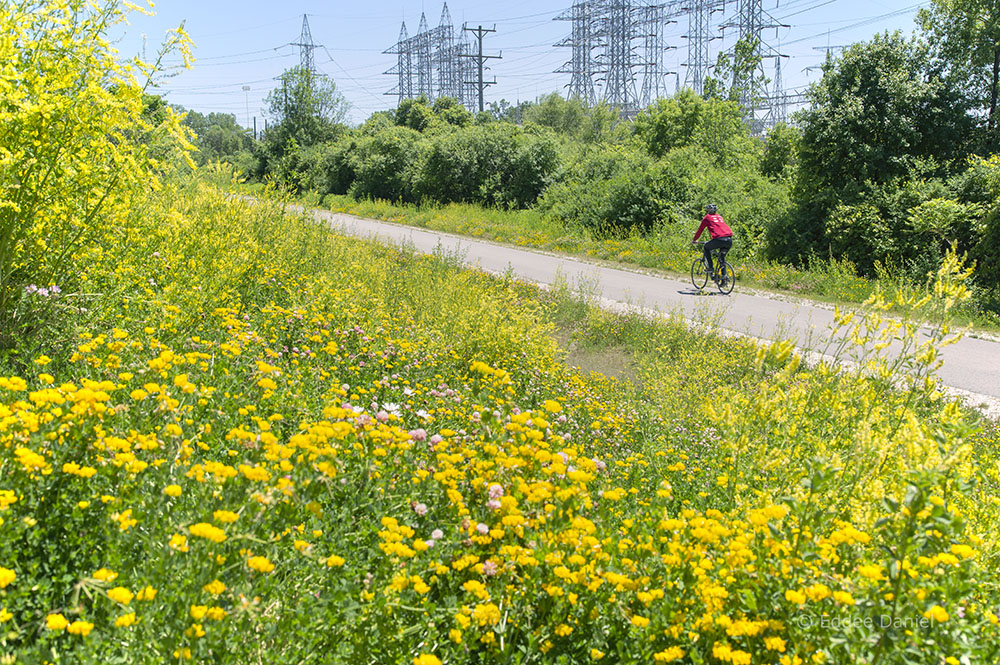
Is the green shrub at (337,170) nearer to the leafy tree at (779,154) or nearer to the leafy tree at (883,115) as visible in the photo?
the leafy tree at (779,154)

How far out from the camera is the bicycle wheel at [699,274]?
13.8 meters

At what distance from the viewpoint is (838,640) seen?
203 cm

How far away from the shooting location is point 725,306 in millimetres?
10531

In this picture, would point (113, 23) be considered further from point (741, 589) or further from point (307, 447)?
point (741, 589)

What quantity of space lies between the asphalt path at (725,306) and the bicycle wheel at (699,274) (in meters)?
0.17

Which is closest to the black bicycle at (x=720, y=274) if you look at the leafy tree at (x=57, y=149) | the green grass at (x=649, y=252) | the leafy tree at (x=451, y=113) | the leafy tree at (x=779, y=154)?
the green grass at (x=649, y=252)

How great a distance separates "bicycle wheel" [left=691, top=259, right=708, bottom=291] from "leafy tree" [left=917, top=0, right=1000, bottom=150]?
734 centimetres

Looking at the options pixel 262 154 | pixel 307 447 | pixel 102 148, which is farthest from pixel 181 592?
pixel 262 154

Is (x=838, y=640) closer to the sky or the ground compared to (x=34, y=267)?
closer to the ground

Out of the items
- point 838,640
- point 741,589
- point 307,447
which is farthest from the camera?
point 307,447

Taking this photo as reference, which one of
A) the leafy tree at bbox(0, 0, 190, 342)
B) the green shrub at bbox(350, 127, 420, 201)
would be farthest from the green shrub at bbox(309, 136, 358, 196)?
the leafy tree at bbox(0, 0, 190, 342)

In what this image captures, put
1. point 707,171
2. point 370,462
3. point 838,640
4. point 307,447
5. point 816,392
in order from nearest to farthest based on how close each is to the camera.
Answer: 1. point 838,640
2. point 307,447
3. point 370,462
4. point 816,392
5. point 707,171

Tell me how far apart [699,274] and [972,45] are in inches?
344

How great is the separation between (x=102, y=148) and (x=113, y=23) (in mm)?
828
